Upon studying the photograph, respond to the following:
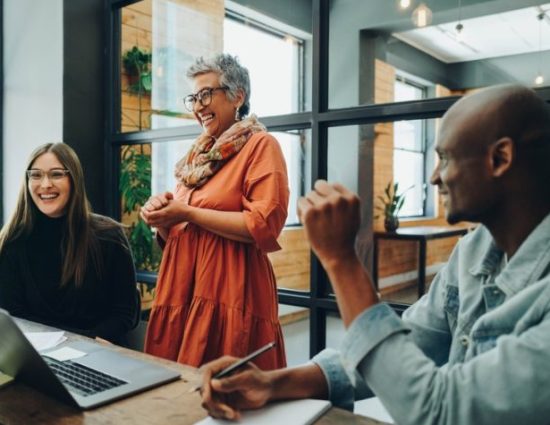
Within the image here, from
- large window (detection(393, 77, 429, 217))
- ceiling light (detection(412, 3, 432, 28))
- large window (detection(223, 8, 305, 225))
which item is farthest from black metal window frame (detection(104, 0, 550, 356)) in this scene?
large window (detection(223, 8, 305, 225))

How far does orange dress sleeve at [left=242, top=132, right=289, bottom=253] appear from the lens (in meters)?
1.63

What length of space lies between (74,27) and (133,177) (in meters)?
0.98

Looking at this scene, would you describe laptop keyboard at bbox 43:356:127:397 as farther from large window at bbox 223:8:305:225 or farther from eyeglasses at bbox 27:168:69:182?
large window at bbox 223:8:305:225

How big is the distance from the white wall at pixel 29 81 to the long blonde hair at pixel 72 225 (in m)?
1.22

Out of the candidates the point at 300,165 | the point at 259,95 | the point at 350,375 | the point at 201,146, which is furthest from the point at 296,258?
the point at 350,375

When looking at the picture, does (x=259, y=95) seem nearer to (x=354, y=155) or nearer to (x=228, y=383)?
(x=354, y=155)

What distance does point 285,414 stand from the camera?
0.89 metres

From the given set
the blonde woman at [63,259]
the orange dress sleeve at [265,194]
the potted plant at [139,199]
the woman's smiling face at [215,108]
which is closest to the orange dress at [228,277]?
the orange dress sleeve at [265,194]

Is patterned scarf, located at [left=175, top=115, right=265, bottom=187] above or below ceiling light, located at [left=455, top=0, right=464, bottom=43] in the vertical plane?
below

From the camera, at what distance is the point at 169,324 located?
1.71 metres

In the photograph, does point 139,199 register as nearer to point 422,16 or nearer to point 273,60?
point 273,60

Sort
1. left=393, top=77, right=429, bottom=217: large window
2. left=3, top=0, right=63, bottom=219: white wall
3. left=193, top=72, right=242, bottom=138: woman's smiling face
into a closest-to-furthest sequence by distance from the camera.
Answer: left=193, top=72, right=242, bottom=138: woman's smiling face, left=393, top=77, right=429, bottom=217: large window, left=3, top=0, right=63, bottom=219: white wall

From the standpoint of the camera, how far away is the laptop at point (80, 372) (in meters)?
0.93

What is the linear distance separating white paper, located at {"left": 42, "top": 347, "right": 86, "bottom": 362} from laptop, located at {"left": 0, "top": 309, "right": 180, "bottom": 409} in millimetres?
13
